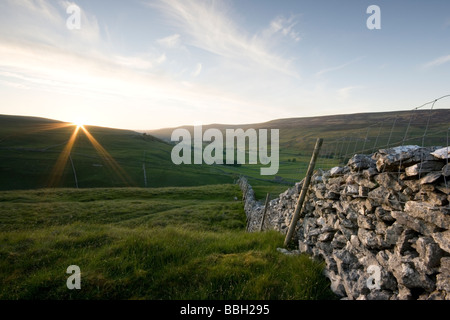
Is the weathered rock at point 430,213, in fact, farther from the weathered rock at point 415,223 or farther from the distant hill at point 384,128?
the distant hill at point 384,128

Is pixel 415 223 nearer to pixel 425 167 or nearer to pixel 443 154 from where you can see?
pixel 425 167

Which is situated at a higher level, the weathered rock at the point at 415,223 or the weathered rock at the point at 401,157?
the weathered rock at the point at 401,157

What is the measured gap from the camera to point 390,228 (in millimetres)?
3680

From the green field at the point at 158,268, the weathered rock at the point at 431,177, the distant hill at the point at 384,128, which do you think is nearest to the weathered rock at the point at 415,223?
the weathered rock at the point at 431,177

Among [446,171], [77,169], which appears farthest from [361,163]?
[77,169]

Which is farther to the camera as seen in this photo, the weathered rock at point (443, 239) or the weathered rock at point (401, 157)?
the weathered rock at point (401, 157)

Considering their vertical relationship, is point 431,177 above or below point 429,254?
above

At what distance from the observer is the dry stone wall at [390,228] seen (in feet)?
9.87

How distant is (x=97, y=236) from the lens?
7520 mm

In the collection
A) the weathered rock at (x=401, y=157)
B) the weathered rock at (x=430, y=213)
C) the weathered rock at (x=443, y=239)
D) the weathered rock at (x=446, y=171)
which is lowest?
the weathered rock at (x=443, y=239)
